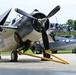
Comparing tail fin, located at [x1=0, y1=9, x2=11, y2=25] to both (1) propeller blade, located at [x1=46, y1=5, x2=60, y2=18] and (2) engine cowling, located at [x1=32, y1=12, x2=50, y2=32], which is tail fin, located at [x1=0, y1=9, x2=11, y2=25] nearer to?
(2) engine cowling, located at [x1=32, y1=12, x2=50, y2=32]

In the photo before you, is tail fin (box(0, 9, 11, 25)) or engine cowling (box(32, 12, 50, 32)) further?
tail fin (box(0, 9, 11, 25))

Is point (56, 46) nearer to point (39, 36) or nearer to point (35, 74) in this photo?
point (39, 36)

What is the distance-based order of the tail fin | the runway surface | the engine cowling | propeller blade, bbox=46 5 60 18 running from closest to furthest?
the runway surface, the engine cowling, propeller blade, bbox=46 5 60 18, the tail fin

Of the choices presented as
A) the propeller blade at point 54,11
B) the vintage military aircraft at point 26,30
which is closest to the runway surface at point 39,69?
the vintage military aircraft at point 26,30

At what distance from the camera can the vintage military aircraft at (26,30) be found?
20.6m

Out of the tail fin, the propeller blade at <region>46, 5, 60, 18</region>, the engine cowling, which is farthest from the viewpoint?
the tail fin

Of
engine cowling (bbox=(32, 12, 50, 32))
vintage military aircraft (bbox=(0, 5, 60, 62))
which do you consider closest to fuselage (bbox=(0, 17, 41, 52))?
vintage military aircraft (bbox=(0, 5, 60, 62))

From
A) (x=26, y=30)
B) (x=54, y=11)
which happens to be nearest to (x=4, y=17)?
(x=26, y=30)

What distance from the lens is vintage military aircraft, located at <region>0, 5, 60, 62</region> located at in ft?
67.6

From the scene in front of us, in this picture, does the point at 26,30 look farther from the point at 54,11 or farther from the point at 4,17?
the point at 54,11

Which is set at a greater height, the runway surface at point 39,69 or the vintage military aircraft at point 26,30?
the vintage military aircraft at point 26,30

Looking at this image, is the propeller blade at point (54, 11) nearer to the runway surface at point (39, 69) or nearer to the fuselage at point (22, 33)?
the fuselage at point (22, 33)

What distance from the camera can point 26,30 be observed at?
21.1 metres

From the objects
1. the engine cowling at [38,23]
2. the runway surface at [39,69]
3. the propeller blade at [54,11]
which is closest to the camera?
the runway surface at [39,69]
